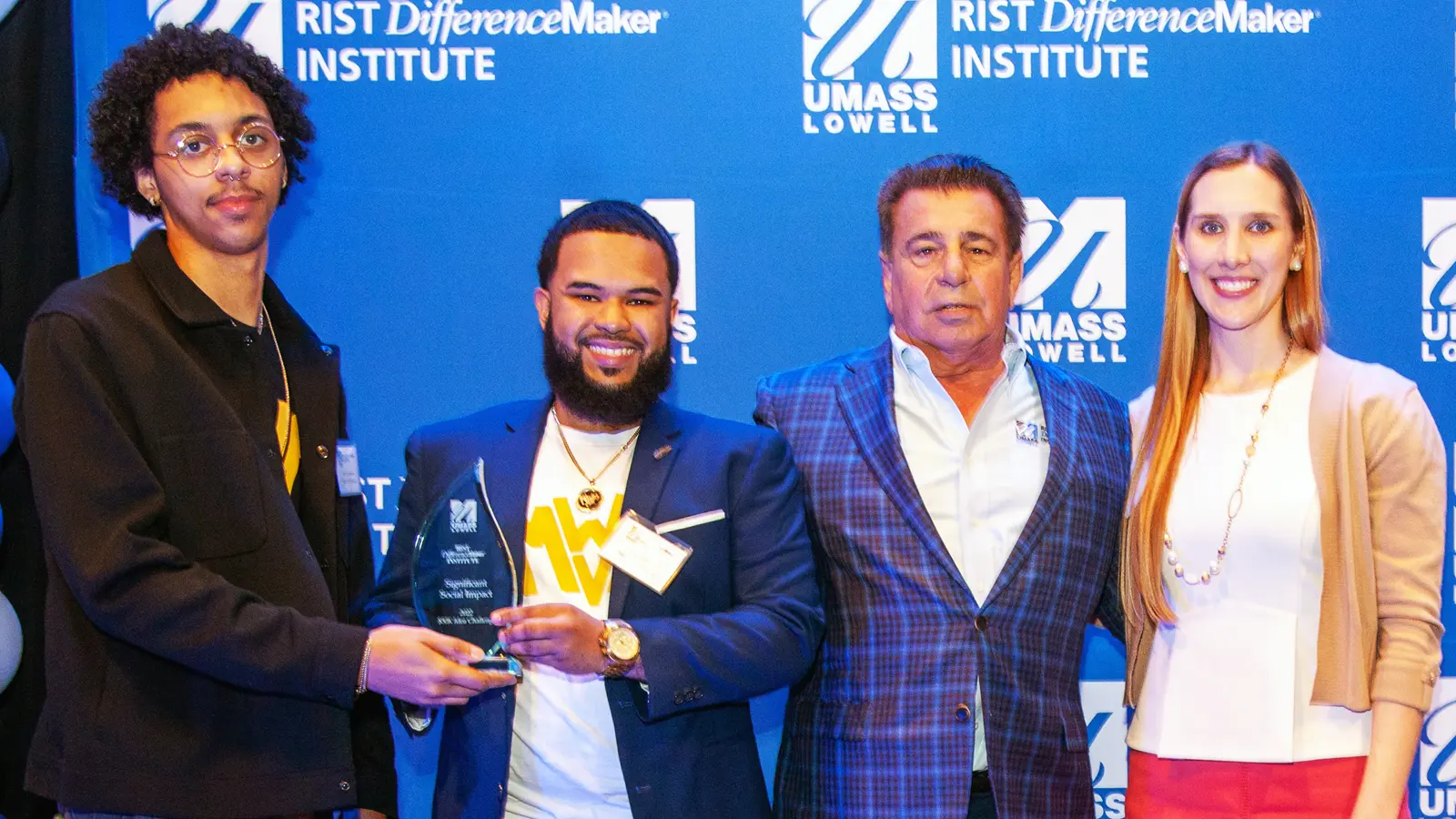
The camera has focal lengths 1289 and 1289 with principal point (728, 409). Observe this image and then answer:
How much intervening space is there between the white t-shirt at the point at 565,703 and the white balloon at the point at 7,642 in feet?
5.09

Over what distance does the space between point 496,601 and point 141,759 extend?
0.65m

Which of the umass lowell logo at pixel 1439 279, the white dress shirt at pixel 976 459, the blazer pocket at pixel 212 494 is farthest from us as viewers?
the umass lowell logo at pixel 1439 279

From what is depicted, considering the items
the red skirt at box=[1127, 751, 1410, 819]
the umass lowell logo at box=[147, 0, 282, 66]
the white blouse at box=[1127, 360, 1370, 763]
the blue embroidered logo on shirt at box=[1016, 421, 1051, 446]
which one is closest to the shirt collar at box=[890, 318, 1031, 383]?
the blue embroidered logo on shirt at box=[1016, 421, 1051, 446]

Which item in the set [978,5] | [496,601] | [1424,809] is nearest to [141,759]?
[496,601]

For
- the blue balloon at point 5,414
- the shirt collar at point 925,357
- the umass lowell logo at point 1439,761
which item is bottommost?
the umass lowell logo at point 1439,761

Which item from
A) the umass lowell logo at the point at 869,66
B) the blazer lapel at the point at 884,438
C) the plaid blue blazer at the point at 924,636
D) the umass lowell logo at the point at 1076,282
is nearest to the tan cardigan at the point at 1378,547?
the plaid blue blazer at the point at 924,636

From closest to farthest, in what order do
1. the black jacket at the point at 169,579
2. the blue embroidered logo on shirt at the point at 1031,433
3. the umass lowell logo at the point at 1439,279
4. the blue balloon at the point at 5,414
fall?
the black jacket at the point at 169,579 < the blue embroidered logo on shirt at the point at 1031,433 < the blue balloon at the point at 5,414 < the umass lowell logo at the point at 1439,279

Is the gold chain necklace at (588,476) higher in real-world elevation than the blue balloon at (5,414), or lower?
lower

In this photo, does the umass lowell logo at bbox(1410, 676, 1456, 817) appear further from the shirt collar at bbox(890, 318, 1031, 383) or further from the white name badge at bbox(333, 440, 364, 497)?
the white name badge at bbox(333, 440, 364, 497)

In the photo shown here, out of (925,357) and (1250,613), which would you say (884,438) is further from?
(1250,613)

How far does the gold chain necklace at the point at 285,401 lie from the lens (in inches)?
99.3

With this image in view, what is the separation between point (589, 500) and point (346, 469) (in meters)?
0.54

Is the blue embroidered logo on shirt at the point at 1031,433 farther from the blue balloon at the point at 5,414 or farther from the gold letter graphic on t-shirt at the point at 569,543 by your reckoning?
the blue balloon at the point at 5,414

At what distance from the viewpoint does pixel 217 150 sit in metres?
2.49
